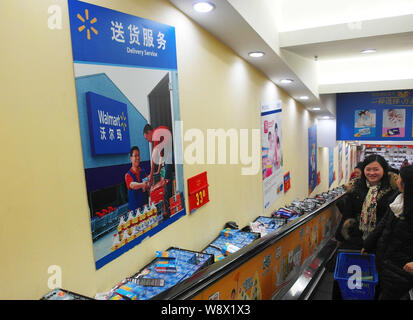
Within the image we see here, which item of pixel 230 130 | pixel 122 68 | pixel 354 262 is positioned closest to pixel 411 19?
pixel 230 130

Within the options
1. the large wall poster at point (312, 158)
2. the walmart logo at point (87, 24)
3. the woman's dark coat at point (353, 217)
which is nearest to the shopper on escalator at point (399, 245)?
the woman's dark coat at point (353, 217)

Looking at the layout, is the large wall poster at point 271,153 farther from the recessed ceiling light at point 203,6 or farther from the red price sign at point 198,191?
the recessed ceiling light at point 203,6

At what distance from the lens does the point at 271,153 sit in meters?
5.61

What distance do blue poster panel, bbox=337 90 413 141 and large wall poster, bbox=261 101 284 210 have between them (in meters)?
4.44

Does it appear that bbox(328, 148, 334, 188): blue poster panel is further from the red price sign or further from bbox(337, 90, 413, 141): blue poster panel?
the red price sign

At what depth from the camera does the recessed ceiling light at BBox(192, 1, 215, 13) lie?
2.62 meters

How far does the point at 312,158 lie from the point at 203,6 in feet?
26.4

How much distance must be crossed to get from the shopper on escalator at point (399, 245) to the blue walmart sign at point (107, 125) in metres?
2.35

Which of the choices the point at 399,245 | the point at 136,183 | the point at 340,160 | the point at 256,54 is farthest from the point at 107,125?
the point at 340,160

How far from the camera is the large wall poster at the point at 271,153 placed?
5289mm

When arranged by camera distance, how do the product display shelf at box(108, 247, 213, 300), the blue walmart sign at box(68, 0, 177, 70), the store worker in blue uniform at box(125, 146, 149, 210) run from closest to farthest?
the blue walmart sign at box(68, 0, 177, 70) → the product display shelf at box(108, 247, 213, 300) → the store worker in blue uniform at box(125, 146, 149, 210)

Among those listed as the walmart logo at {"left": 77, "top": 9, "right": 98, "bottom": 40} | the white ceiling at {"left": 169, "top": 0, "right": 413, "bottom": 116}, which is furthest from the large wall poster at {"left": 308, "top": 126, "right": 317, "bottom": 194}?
the walmart logo at {"left": 77, "top": 9, "right": 98, "bottom": 40}

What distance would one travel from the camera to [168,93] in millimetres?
2666

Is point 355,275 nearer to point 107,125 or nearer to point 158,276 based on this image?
point 158,276
